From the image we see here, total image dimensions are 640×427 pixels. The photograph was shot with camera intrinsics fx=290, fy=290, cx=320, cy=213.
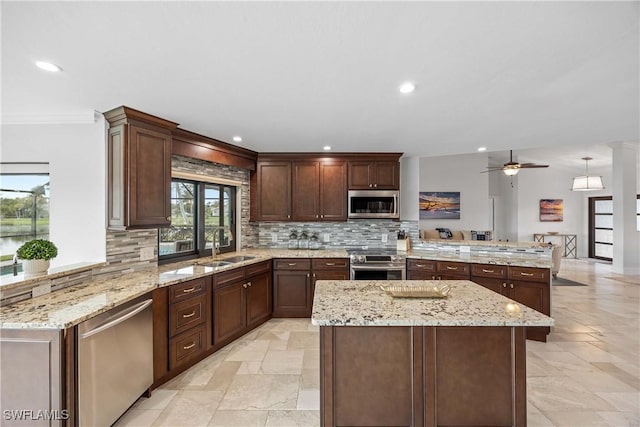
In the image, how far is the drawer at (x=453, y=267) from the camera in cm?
368

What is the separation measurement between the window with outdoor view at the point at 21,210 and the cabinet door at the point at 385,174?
12.5ft

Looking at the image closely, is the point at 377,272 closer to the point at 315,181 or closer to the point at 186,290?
the point at 315,181

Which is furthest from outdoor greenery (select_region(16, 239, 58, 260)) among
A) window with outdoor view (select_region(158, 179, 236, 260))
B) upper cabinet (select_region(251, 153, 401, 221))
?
upper cabinet (select_region(251, 153, 401, 221))

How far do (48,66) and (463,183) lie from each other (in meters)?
9.41

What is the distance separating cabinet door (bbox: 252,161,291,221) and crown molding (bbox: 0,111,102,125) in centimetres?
212

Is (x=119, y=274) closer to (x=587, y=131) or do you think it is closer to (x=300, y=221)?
(x=300, y=221)

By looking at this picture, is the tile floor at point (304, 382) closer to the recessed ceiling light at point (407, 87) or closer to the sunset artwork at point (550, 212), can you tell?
the recessed ceiling light at point (407, 87)

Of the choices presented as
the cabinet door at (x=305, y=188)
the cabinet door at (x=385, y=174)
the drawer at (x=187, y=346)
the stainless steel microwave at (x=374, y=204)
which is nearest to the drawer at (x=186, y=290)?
the drawer at (x=187, y=346)

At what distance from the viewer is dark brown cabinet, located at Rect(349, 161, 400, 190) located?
4359mm

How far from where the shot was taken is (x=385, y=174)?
14.3ft

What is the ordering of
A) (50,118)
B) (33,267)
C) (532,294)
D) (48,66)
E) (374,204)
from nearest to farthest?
(48,66), (33,267), (50,118), (532,294), (374,204)

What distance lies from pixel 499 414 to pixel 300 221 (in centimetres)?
319

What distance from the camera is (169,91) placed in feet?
7.14

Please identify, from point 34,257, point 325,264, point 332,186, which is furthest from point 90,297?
point 332,186
